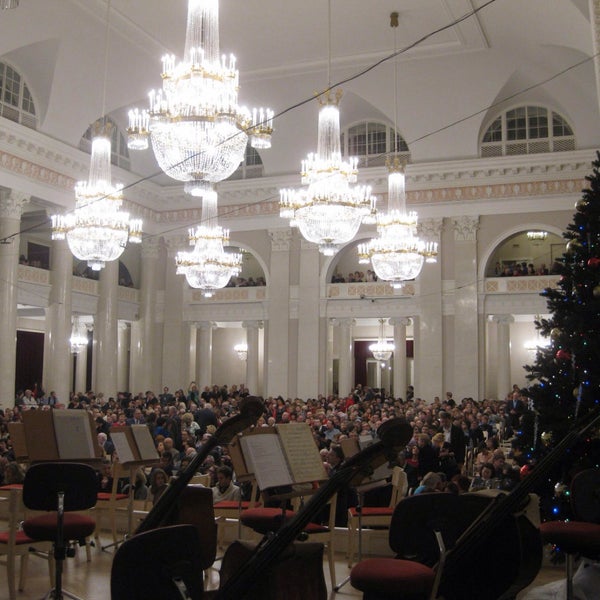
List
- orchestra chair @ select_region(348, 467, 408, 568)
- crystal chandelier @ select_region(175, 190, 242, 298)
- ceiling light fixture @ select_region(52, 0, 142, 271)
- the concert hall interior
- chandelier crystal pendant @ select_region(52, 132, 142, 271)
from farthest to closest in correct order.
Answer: crystal chandelier @ select_region(175, 190, 242, 298) < the concert hall interior < chandelier crystal pendant @ select_region(52, 132, 142, 271) < ceiling light fixture @ select_region(52, 0, 142, 271) < orchestra chair @ select_region(348, 467, 408, 568)

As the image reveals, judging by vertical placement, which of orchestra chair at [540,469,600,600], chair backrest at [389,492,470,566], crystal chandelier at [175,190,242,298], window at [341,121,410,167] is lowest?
orchestra chair at [540,469,600,600]

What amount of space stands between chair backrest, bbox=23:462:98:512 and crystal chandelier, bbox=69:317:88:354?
19680 mm

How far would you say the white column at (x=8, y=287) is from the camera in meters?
17.1

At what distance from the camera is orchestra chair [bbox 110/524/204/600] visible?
228 centimetres

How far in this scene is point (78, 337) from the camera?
2388 cm

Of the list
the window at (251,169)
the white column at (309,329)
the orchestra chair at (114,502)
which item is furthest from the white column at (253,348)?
the orchestra chair at (114,502)

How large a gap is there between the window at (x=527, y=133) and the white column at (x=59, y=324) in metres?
11.2

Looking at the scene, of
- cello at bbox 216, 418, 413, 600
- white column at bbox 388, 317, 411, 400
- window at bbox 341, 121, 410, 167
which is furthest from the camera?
window at bbox 341, 121, 410, 167

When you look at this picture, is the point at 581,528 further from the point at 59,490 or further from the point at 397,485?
the point at 59,490

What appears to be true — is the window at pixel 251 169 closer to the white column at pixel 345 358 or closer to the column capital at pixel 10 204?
the white column at pixel 345 358

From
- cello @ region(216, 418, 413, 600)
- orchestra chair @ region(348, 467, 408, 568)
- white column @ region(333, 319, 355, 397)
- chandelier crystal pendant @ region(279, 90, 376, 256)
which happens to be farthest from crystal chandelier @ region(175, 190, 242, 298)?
cello @ region(216, 418, 413, 600)

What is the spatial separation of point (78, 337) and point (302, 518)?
74.4ft

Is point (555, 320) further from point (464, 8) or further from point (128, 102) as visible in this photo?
point (128, 102)

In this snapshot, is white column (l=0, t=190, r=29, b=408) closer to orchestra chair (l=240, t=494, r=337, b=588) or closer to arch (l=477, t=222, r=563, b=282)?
arch (l=477, t=222, r=563, b=282)
